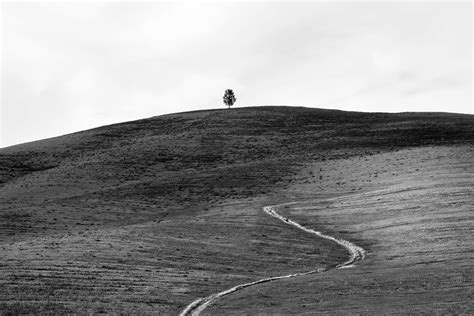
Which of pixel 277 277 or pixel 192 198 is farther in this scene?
pixel 192 198

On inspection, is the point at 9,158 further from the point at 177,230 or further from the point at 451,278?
the point at 451,278

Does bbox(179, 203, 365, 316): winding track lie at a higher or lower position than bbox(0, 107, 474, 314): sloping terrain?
lower

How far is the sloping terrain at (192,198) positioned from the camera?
152 ft

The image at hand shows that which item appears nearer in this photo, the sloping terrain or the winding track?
the winding track

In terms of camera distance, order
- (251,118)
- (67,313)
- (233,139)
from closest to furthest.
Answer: (67,313)
(233,139)
(251,118)

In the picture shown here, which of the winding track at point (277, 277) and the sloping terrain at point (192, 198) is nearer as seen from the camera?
the winding track at point (277, 277)

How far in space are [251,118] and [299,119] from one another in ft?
30.6

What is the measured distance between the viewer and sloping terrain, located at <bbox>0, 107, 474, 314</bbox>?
46469 millimetres

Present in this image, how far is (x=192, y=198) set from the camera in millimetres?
94625

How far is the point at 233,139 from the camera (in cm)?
13400

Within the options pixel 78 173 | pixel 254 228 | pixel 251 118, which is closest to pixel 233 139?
pixel 251 118

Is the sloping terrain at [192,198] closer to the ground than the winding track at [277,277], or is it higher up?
higher up

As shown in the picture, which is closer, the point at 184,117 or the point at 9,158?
the point at 9,158

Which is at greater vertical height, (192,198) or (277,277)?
(192,198)
